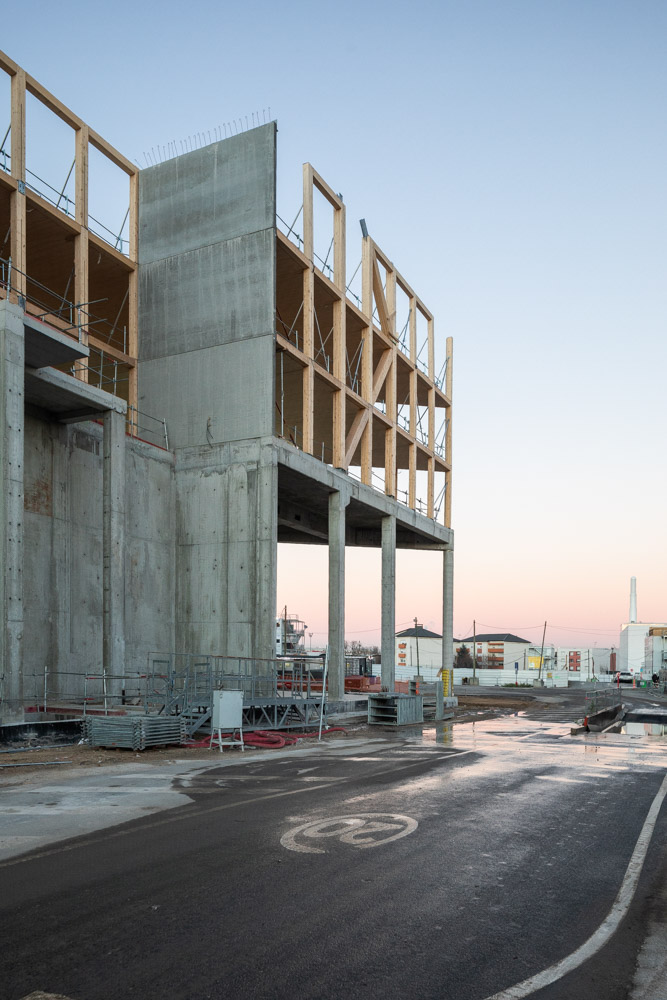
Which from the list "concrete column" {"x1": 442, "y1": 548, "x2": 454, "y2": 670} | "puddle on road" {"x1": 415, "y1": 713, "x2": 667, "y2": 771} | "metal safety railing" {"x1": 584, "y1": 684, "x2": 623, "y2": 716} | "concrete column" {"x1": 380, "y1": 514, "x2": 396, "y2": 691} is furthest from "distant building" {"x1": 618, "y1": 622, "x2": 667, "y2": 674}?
"puddle on road" {"x1": 415, "y1": 713, "x2": 667, "y2": 771}

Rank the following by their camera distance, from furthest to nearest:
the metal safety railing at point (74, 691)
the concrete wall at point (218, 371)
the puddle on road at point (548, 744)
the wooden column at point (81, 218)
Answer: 1. the concrete wall at point (218, 371)
2. the wooden column at point (81, 218)
3. the metal safety railing at point (74, 691)
4. the puddle on road at point (548, 744)

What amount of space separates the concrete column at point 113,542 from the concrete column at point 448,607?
2561cm

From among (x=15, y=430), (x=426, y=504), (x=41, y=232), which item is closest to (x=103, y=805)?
(x=15, y=430)

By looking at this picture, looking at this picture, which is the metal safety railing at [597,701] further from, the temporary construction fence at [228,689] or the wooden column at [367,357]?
the temporary construction fence at [228,689]

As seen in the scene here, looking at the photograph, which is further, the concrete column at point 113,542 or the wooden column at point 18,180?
the wooden column at point 18,180

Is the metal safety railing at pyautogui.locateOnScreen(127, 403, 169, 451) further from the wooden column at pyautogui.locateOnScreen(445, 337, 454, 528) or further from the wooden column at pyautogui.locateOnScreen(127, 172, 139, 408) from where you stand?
the wooden column at pyautogui.locateOnScreen(445, 337, 454, 528)

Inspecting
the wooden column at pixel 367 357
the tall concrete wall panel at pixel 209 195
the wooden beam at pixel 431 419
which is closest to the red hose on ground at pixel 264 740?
the wooden column at pixel 367 357

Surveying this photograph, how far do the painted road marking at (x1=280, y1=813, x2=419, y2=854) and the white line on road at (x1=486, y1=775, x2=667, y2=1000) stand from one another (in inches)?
97.0

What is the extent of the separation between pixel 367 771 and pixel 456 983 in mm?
10119

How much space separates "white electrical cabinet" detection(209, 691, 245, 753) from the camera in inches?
736

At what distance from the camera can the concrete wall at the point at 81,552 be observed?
24266mm

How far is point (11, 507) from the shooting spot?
2016 cm

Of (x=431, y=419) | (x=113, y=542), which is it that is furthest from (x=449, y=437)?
(x=113, y=542)

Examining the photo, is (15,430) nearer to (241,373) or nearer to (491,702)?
(241,373)
